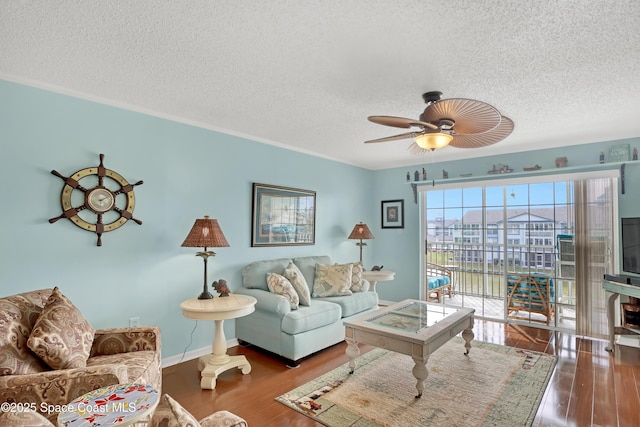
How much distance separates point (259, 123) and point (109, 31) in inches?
68.4

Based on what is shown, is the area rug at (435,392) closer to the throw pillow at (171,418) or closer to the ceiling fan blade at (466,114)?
the throw pillow at (171,418)

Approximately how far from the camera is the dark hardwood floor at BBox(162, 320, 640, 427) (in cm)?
235

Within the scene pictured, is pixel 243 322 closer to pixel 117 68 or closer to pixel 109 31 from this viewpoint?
pixel 117 68

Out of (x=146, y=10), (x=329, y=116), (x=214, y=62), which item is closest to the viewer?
(x=146, y=10)

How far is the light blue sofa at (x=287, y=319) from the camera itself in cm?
322

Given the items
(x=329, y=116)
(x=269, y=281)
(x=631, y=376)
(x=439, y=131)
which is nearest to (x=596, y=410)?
(x=631, y=376)

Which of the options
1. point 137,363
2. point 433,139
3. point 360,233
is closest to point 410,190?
point 360,233

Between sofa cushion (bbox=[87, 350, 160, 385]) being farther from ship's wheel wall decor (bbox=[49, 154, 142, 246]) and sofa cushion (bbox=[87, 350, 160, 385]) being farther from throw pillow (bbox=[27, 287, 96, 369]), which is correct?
ship's wheel wall decor (bbox=[49, 154, 142, 246])

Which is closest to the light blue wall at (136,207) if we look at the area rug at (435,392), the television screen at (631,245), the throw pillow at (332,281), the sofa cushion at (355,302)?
the throw pillow at (332,281)

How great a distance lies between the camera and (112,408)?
3.96 feet

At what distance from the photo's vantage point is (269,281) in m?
3.63

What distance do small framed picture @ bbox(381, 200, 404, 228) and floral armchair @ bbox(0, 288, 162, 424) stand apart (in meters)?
4.37

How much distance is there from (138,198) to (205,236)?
72cm

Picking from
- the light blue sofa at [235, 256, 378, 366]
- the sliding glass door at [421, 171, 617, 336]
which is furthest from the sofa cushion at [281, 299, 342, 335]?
the sliding glass door at [421, 171, 617, 336]
